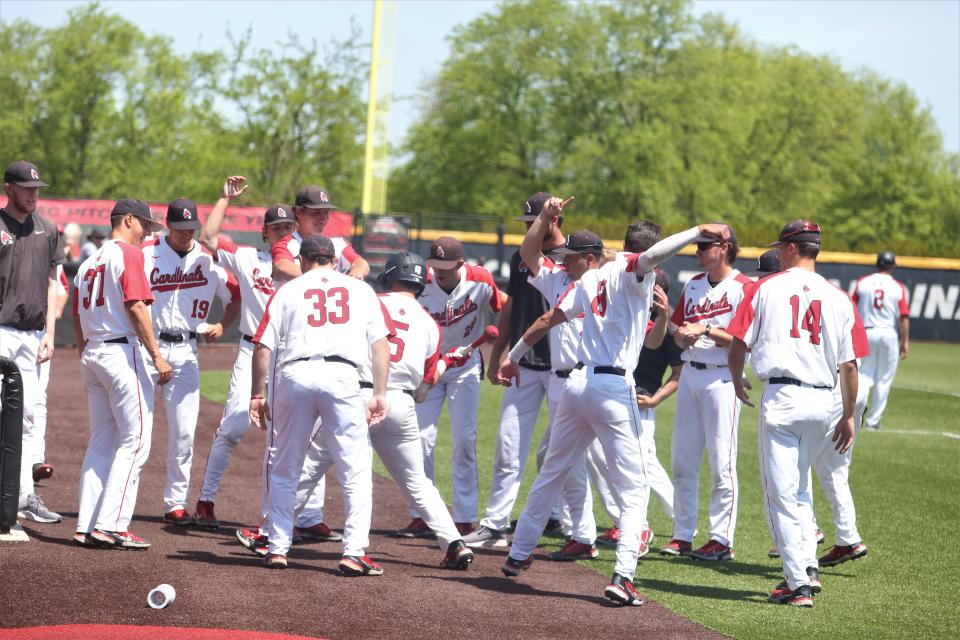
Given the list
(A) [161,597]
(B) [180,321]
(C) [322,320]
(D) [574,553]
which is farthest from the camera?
(B) [180,321]

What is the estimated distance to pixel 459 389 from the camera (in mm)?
8820

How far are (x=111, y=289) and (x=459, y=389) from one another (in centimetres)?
276

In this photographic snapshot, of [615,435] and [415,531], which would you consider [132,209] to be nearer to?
[415,531]

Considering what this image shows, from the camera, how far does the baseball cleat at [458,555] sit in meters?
7.38

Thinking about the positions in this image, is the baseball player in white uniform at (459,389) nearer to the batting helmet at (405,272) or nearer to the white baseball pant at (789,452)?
the batting helmet at (405,272)

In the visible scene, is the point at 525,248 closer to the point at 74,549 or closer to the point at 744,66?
the point at 74,549

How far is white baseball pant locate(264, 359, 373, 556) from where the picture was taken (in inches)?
274

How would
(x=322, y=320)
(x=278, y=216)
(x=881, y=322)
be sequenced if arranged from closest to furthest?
1. (x=322, y=320)
2. (x=278, y=216)
3. (x=881, y=322)

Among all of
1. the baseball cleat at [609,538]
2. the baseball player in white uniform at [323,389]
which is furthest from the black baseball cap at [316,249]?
the baseball cleat at [609,538]

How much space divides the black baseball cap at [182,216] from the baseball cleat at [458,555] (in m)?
3.06

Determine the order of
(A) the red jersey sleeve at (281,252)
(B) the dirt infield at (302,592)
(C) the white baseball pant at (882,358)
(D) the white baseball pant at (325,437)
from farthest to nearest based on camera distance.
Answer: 1. (C) the white baseball pant at (882,358)
2. (A) the red jersey sleeve at (281,252)
3. (D) the white baseball pant at (325,437)
4. (B) the dirt infield at (302,592)

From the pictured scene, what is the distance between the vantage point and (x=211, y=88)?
49469mm

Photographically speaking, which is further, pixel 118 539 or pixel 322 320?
pixel 118 539

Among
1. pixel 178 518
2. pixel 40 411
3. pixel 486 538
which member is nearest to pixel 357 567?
pixel 486 538
